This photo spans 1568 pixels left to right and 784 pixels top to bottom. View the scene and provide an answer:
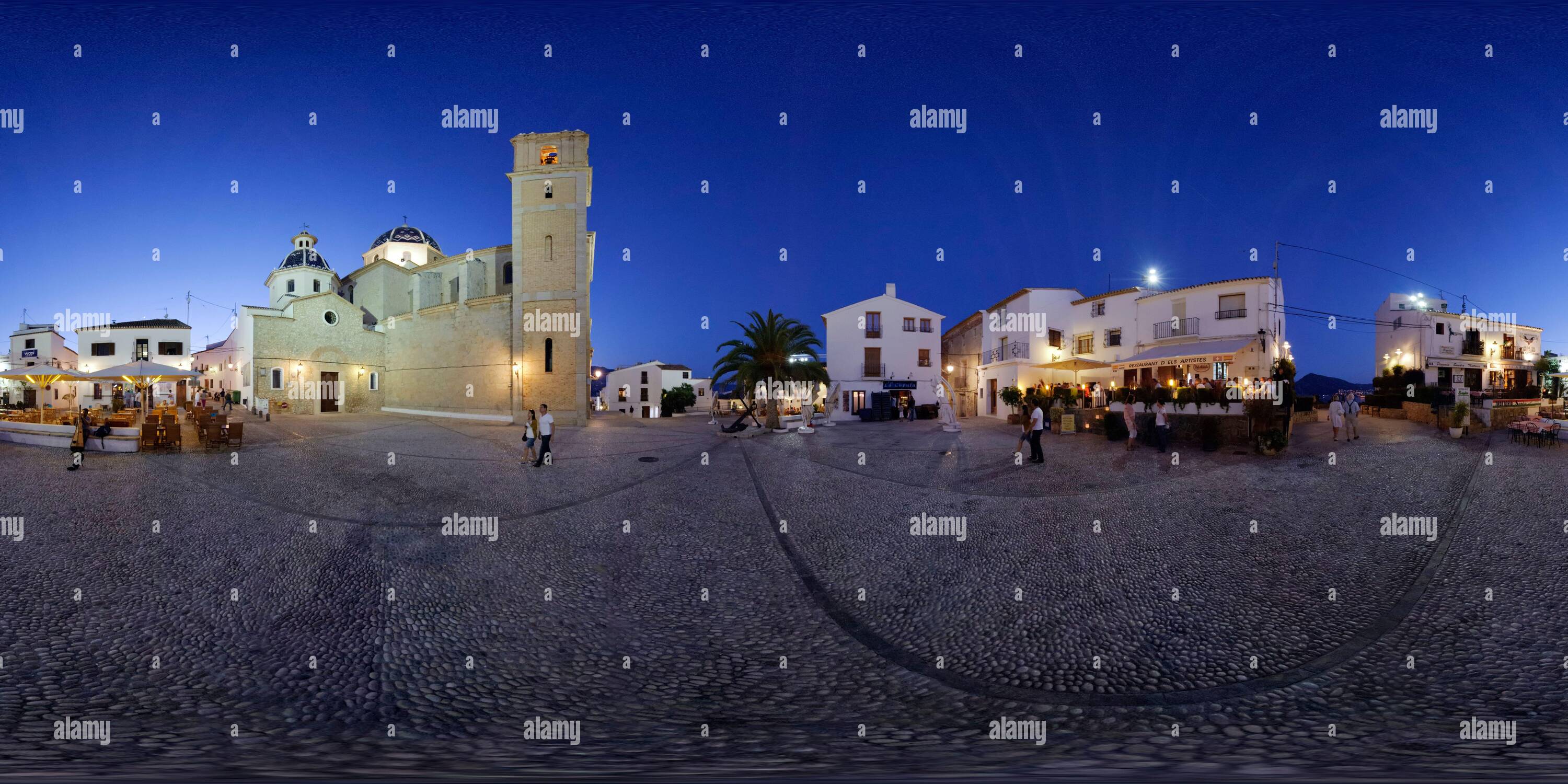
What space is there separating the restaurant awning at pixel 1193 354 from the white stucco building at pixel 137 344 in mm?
60271

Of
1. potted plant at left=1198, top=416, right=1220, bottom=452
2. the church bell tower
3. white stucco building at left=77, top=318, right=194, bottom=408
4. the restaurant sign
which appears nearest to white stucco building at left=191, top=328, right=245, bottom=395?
white stucco building at left=77, top=318, right=194, bottom=408

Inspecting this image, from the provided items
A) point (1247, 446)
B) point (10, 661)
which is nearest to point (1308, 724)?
point (10, 661)

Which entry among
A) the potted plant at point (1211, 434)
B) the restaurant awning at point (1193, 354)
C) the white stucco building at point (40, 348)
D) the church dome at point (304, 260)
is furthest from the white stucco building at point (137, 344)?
the restaurant awning at point (1193, 354)

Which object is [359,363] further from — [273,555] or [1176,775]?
[1176,775]

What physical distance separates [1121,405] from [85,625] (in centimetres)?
2142

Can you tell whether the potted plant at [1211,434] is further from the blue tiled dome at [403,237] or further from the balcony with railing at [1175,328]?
the blue tiled dome at [403,237]

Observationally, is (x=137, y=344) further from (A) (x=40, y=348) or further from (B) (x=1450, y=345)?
(B) (x=1450, y=345)

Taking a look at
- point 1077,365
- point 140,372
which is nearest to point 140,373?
point 140,372

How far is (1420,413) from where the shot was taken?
23.0m

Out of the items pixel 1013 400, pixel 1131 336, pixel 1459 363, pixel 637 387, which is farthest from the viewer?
pixel 637 387

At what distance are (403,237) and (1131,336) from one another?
43.8 m

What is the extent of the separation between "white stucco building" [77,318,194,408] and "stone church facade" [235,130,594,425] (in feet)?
49.8

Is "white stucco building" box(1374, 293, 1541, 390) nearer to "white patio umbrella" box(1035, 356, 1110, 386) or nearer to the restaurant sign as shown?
the restaurant sign

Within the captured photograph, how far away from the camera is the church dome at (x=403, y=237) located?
3794cm
